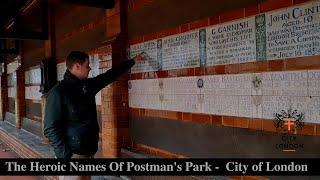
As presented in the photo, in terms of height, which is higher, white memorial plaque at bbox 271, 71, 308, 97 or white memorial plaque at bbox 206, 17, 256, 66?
white memorial plaque at bbox 206, 17, 256, 66

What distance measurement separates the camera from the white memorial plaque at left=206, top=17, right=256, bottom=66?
10.4ft

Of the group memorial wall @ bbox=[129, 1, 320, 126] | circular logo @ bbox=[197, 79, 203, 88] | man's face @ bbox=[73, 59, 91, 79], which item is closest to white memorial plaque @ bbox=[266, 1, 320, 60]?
memorial wall @ bbox=[129, 1, 320, 126]

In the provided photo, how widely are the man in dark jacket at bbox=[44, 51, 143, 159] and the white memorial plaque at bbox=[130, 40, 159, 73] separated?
1.28m

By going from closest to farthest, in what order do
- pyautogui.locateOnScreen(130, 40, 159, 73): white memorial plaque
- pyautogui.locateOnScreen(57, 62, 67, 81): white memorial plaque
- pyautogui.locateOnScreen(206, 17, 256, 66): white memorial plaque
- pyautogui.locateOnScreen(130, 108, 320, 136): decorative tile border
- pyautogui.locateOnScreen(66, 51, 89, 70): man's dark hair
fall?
pyautogui.locateOnScreen(130, 108, 320, 136): decorative tile border, pyautogui.locateOnScreen(206, 17, 256, 66): white memorial plaque, pyautogui.locateOnScreen(66, 51, 89, 70): man's dark hair, pyautogui.locateOnScreen(130, 40, 159, 73): white memorial plaque, pyautogui.locateOnScreen(57, 62, 67, 81): white memorial plaque

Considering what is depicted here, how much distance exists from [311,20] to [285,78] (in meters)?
0.45

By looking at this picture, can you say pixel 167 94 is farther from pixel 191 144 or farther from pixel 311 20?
pixel 311 20

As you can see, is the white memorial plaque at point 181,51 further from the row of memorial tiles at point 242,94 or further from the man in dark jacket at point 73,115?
the man in dark jacket at point 73,115

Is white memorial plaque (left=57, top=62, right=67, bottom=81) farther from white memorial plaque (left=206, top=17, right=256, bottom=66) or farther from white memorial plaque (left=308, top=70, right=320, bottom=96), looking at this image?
white memorial plaque (left=308, top=70, right=320, bottom=96)

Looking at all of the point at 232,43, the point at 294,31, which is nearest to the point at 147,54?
the point at 232,43

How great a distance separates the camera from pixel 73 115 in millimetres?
3326

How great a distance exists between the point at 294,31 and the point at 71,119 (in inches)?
77.2

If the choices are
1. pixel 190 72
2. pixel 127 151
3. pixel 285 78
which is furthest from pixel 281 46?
pixel 127 151

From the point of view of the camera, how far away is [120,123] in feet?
17.5

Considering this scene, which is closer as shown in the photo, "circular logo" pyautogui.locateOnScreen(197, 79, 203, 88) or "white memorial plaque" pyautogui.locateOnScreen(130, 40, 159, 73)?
"circular logo" pyautogui.locateOnScreen(197, 79, 203, 88)
